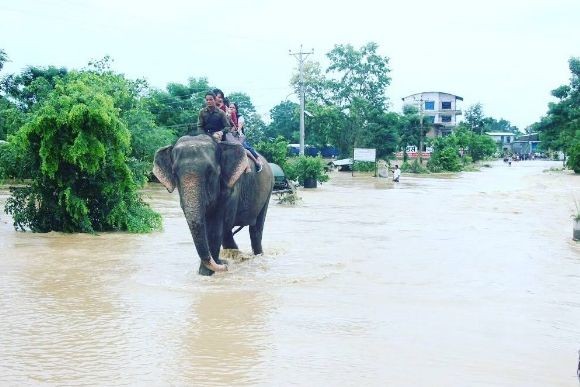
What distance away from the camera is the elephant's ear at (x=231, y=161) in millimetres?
9941

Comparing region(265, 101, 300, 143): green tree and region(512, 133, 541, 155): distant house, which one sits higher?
region(265, 101, 300, 143): green tree

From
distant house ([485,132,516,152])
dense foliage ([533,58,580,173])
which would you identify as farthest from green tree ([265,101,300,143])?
distant house ([485,132,516,152])

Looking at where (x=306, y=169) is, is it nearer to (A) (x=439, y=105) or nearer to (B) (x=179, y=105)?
(B) (x=179, y=105)

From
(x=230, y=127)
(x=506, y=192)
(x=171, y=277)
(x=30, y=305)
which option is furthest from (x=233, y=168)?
(x=506, y=192)

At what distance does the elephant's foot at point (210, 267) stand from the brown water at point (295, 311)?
0.12 m

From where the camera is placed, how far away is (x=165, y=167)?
10055 millimetres

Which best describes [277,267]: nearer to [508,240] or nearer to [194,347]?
[194,347]

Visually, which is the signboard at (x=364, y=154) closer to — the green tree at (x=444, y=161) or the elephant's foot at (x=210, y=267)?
the green tree at (x=444, y=161)

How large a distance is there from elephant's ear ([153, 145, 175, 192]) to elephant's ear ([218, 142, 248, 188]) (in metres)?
0.68

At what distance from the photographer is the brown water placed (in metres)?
6.14

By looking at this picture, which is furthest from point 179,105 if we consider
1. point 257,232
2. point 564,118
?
point 257,232

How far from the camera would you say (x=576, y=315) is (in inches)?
332

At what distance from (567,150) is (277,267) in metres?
49.1

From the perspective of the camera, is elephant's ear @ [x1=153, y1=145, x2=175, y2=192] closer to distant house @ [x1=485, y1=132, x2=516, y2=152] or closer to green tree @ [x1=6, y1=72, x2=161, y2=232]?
green tree @ [x1=6, y1=72, x2=161, y2=232]
